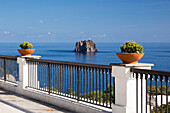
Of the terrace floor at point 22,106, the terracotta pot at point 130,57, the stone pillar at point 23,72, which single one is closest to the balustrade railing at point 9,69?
the stone pillar at point 23,72

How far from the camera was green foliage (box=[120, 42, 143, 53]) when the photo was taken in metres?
5.82

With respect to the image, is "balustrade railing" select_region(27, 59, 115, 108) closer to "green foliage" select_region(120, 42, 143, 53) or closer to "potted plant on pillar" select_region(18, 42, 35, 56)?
"potted plant on pillar" select_region(18, 42, 35, 56)

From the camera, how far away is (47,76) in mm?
8438

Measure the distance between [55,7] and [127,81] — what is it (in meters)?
160

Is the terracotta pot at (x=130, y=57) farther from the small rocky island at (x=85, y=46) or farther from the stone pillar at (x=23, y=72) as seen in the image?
the small rocky island at (x=85, y=46)

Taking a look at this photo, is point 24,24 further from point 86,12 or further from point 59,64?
point 59,64

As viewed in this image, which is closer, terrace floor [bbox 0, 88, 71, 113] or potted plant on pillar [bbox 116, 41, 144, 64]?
potted plant on pillar [bbox 116, 41, 144, 64]

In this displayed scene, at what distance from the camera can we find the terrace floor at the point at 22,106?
7219mm

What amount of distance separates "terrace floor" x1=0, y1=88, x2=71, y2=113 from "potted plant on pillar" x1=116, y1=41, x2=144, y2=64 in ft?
7.57

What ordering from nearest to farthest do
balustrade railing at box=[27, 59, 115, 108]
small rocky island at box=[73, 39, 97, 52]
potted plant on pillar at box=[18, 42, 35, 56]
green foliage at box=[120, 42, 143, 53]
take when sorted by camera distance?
green foliage at box=[120, 42, 143, 53]
balustrade railing at box=[27, 59, 115, 108]
potted plant on pillar at box=[18, 42, 35, 56]
small rocky island at box=[73, 39, 97, 52]

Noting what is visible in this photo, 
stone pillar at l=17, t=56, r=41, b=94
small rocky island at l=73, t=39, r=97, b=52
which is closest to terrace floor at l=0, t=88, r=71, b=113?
stone pillar at l=17, t=56, r=41, b=94

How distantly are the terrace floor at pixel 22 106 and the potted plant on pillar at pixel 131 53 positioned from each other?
2.31 m

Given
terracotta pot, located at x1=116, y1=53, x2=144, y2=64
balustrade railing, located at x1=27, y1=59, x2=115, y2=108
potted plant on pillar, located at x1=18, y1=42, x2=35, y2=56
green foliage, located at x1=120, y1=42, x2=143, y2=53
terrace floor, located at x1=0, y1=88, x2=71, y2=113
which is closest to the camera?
terracotta pot, located at x1=116, y1=53, x2=144, y2=64

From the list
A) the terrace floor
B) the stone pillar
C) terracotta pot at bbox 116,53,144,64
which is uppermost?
terracotta pot at bbox 116,53,144,64
